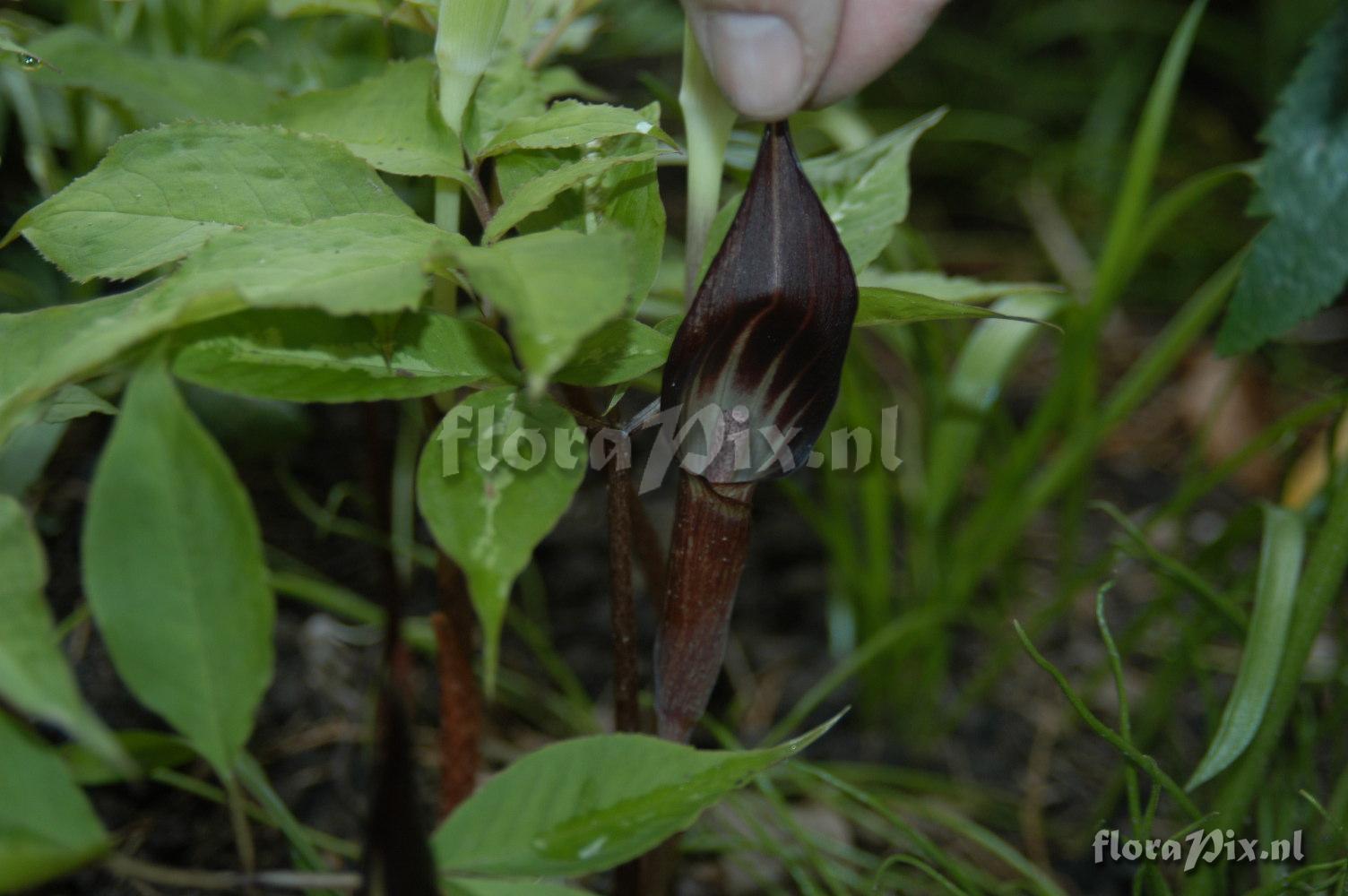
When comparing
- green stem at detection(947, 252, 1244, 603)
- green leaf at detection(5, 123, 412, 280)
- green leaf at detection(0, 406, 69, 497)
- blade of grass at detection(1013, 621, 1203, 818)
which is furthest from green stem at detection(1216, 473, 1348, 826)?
green leaf at detection(0, 406, 69, 497)

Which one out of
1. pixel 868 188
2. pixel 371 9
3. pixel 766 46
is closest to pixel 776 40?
pixel 766 46

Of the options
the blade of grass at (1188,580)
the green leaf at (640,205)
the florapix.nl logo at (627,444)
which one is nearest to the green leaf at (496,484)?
the florapix.nl logo at (627,444)

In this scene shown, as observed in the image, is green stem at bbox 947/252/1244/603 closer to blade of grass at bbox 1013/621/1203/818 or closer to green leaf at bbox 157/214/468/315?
blade of grass at bbox 1013/621/1203/818

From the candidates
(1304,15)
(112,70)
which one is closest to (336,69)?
(112,70)

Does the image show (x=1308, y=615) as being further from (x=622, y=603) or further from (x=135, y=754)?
(x=135, y=754)

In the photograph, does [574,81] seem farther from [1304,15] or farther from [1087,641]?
[1304,15]

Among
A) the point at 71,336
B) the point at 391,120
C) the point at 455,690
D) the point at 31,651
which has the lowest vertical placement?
the point at 455,690
